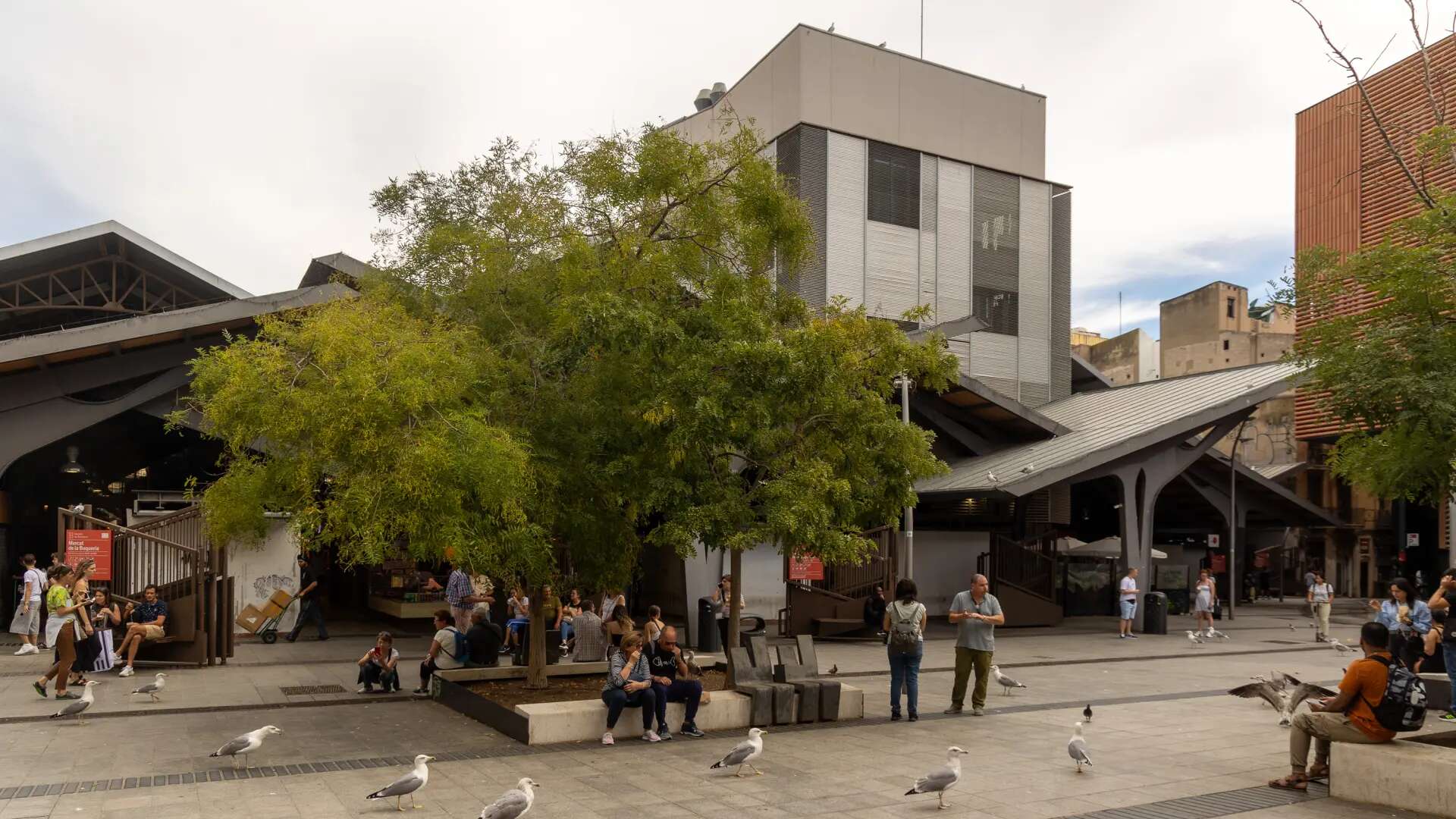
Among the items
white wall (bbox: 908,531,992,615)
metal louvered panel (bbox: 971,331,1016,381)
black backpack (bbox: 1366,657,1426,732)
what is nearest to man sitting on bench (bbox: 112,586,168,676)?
black backpack (bbox: 1366,657,1426,732)

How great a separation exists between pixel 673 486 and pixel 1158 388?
2327 centimetres

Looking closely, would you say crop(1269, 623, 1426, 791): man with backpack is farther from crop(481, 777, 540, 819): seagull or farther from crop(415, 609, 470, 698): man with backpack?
crop(415, 609, 470, 698): man with backpack

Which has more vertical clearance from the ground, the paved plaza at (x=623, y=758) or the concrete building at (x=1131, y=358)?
the concrete building at (x=1131, y=358)

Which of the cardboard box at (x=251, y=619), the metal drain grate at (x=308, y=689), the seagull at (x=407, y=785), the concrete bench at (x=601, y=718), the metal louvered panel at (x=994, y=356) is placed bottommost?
the cardboard box at (x=251, y=619)

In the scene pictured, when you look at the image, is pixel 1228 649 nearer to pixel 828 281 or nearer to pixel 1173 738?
pixel 1173 738

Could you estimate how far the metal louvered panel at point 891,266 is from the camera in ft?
127

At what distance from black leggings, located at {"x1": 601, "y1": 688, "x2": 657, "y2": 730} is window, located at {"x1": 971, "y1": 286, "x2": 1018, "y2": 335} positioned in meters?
31.9

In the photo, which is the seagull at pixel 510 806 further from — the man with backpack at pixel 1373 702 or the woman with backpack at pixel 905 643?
the man with backpack at pixel 1373 702

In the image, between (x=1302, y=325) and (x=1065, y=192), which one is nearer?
(x=1302, y=325)

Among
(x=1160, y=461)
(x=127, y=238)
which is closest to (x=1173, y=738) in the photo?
(x=1160, y=461)

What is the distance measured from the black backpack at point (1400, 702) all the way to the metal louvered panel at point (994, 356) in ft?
105

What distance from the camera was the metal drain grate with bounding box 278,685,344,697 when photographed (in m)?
14.5

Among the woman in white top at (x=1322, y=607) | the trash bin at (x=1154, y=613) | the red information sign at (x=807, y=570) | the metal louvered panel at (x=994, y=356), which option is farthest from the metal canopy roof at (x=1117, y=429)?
the metal louvered panel at (x=994, y=356)

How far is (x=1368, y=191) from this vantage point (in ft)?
130
